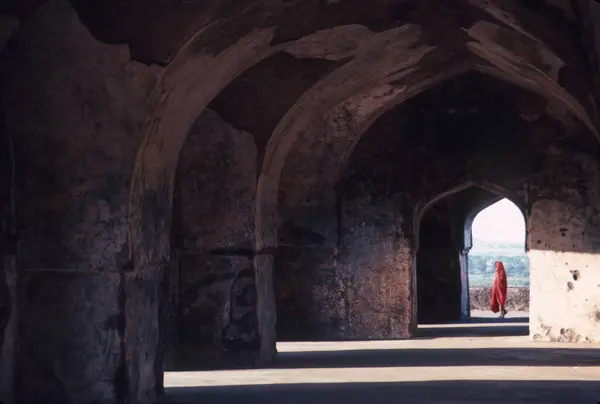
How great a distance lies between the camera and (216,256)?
966 cm

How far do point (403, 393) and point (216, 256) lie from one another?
258 cm

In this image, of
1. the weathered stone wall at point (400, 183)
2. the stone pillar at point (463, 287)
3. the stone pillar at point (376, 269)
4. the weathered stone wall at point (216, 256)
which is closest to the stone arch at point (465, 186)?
the weathered stone wall at point (400, 183)

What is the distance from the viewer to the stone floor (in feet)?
25.1

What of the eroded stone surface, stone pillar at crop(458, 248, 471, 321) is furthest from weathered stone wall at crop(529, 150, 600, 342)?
stone pillar at crop(458, 248, 471, 321)

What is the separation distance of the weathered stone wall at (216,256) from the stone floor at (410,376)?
0.41m

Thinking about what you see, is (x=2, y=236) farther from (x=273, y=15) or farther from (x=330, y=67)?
(x=330, y=67)

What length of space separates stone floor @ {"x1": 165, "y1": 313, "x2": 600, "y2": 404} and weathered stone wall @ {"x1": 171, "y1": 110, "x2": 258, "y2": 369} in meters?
0.41

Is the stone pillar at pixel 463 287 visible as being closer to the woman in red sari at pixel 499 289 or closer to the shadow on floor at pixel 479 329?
the shadow on floor at pixel 479 329

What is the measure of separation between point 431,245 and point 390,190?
16.2ft

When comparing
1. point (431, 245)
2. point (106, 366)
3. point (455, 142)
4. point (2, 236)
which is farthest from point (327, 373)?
point (431, 245)

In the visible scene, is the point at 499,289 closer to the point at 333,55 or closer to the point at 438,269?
the point at 438,269

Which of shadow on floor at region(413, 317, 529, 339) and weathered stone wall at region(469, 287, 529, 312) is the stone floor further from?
weathered stone wall at region(469, 287, 529, 312)

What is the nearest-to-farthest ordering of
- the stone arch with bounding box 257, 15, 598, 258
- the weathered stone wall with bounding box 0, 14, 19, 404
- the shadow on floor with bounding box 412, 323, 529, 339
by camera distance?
1. the weathered stone wall with bounding box 0, 14, 19, 404
2. the stone arch with bounding box 257, 15, 598, 258
3. the shadow on floor with bounding box 412, 323, 529, 339

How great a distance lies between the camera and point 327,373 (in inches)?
364
